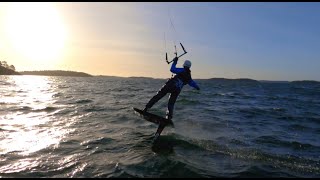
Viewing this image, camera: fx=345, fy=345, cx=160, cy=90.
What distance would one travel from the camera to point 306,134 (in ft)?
59.4

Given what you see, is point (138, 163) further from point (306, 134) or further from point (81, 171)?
point (306, 134)

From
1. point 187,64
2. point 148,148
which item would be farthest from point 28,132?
point 187,64

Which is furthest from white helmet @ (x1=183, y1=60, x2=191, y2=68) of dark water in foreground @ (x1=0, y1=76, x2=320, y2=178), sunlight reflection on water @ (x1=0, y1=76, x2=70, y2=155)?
sunlight reflection on water @ (x1=0, y1=76, x2=70, y2=155)

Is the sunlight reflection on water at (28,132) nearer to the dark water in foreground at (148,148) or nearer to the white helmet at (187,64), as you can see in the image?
the dark water in foreground at (148,148)

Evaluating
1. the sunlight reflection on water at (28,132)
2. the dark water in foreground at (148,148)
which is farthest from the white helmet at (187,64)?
the sunlight reflection on water at (28,132)

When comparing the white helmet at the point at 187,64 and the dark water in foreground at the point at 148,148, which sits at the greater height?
the white helmet at the point at 187,64

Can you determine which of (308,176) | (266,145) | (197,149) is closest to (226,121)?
(266,145)

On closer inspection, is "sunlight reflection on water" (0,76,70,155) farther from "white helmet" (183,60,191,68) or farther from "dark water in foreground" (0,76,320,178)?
"white helmet" (183,60,191,68)

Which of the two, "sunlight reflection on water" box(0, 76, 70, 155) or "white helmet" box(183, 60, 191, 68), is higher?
"white helmet" box(183, 60, 191, 68)

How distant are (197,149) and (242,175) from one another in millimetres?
3404

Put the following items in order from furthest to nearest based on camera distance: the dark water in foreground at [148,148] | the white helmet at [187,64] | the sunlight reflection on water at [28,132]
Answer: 1. the white helmet at [187,64]
2. the sunlight reflection on water at [28,132]
3. the dark water in foreground at [148,148]

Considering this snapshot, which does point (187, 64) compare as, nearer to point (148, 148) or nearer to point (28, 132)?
point (148, 148)

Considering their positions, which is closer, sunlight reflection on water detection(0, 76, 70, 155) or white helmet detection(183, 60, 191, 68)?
sunlight reflection on water detection(0, 76, 70, 155)

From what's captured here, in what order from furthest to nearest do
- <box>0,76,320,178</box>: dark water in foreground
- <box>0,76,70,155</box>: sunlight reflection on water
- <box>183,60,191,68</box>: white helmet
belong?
<box>183,60,191,68</box>: white helmet → <box>0,76,70,155</box>: sunlight reflection on water → <box>0,76,320,178</box>: dark water in foreground
